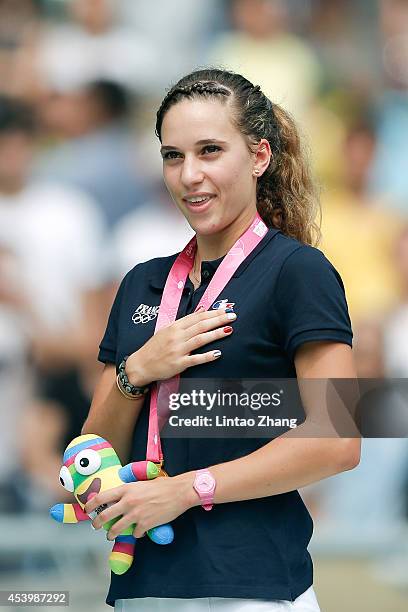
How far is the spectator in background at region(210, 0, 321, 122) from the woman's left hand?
Result: 3.48 metres

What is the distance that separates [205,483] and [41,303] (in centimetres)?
309

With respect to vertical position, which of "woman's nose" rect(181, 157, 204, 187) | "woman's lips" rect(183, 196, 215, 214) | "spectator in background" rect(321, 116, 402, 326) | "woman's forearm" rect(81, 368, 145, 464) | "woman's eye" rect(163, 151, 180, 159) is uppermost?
"spectator in background" rect(321, 116, 402, 326)

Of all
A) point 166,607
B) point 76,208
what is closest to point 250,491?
point 166,607

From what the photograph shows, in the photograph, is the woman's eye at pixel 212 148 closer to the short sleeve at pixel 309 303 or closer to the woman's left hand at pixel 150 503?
the short sleeve at pixel 309 303

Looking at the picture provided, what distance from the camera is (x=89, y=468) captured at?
1905 millimetres

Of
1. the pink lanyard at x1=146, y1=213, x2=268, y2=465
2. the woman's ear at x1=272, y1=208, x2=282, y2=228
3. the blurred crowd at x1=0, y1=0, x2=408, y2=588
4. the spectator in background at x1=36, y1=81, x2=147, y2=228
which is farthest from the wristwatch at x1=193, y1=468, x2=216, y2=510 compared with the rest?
the spectator in background at x1=36, y1=81, x2=147, y2=228

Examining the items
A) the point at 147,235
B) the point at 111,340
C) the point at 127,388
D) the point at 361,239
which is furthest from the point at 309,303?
the point at 361,239

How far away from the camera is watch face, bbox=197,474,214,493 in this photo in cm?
180

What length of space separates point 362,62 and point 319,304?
365 centimetres

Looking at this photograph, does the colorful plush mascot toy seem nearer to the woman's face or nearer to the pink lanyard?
the pink lanyard

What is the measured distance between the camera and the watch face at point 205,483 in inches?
70.8

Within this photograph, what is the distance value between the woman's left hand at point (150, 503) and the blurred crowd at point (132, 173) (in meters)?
2.68

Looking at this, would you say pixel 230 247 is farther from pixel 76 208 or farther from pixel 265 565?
pixel 76 208

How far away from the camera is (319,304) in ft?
5.99
